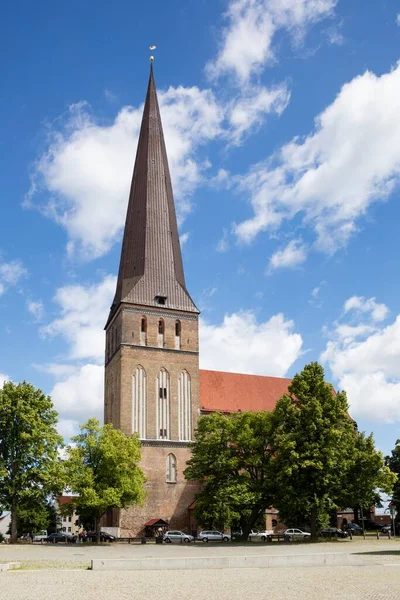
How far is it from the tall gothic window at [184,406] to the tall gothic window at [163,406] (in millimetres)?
1122

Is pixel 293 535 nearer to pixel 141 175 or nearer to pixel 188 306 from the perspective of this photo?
pixel 188 306

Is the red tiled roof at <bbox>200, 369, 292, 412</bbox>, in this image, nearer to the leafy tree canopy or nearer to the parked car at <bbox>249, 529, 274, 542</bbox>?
the parked car at <bbox>249, 529, 274, 542</bbox>

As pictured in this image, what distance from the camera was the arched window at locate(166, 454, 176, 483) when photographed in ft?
170

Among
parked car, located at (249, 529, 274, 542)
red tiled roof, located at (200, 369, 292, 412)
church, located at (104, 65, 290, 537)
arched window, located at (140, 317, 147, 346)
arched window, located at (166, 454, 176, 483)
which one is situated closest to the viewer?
parked car, located at (249, 529, 274, 542)

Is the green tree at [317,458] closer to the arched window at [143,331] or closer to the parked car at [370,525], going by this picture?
the arched window at [143,331]

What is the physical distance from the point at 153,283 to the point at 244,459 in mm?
17892

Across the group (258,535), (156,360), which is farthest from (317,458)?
(156,360)

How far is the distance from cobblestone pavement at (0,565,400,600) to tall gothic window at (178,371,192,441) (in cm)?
3317

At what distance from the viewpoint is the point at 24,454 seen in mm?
42375

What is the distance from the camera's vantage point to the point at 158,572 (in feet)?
64.7

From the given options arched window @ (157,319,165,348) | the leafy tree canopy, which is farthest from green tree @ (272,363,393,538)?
arched window @ (157,319,165,348)

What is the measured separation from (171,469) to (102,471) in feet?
30.5

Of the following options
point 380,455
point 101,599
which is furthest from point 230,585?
point 380,455

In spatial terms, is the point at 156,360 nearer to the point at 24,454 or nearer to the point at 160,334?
the point at 160,334
